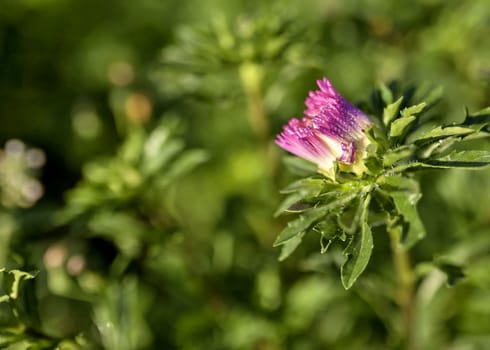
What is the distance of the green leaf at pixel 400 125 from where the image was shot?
125cm

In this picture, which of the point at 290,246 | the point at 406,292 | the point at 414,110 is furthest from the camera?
the point at 406,292

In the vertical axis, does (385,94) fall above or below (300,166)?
above

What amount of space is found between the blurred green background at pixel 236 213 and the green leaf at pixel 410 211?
0.26 m

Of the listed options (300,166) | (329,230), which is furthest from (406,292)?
(329,230)

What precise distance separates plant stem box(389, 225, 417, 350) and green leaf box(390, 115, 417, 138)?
36 cm

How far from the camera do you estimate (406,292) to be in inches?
67.5

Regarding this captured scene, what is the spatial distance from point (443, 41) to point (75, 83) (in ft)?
6.55

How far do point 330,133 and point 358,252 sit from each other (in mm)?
234

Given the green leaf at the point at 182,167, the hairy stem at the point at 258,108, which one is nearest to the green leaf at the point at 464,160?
the green leaf at the point at 182,167

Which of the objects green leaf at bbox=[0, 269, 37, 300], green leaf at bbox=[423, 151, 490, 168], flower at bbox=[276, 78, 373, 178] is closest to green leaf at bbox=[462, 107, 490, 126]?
green leaf at bbox=[423, 151, 490, 168]

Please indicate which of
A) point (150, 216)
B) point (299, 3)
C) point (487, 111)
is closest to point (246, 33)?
point (150, 216)

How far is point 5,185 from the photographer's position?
240cm

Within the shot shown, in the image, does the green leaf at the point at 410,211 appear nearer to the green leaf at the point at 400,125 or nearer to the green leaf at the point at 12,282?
the green leaf at the point at 400,125

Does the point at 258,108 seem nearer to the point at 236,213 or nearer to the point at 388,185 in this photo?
the point at 236,213
